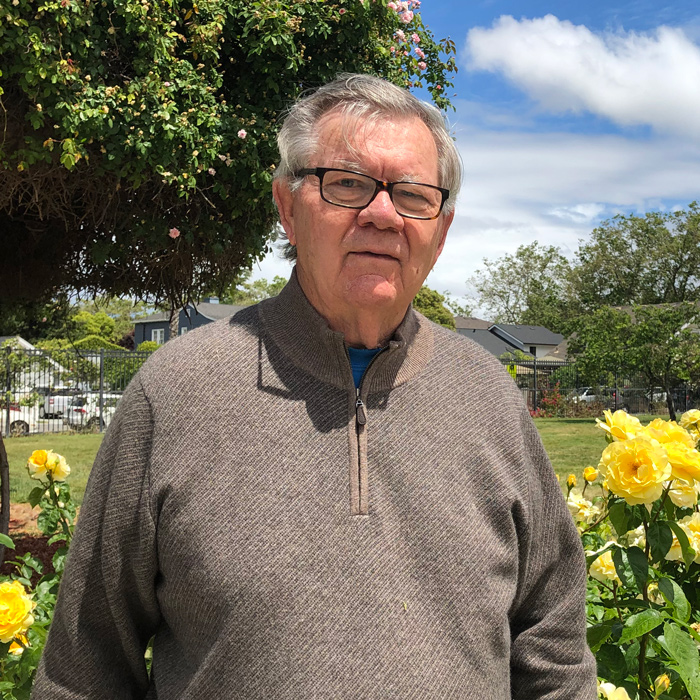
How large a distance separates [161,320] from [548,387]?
31404 mm

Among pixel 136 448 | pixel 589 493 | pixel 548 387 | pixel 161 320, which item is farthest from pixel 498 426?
pixel 161 320

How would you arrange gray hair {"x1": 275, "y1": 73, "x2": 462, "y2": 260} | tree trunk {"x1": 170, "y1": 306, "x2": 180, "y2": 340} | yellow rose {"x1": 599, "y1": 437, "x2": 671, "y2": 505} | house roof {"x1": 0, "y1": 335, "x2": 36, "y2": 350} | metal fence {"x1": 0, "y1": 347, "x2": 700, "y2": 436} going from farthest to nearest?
house roof {"x1": 0, "y1": 335, "x2": 36, "y2": 350} → metal fence {"x1": 0, "y1": 347, "x2": 700, "y2": 436} → tree trunk {"x1": 170, "y1": 306, "x2": 180, "y2": 340} → yellow rose {"x1": 599, "y1": 437, "x2": 671, "y2": 505} → gray hair {"x1": 275, "y1": 73, "x2": 462, "y2": 260}

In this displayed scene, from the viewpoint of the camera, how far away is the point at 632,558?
179 cm

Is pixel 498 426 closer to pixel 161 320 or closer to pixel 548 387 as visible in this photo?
pixel 548 387

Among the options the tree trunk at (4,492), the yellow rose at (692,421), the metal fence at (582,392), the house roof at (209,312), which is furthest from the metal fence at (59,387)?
the house roof at (209,312)

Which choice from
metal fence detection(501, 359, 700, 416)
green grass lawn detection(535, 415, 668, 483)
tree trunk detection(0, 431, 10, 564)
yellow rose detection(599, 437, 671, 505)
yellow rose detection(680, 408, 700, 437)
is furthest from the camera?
metal fence detection(501, 359, 700, 416)

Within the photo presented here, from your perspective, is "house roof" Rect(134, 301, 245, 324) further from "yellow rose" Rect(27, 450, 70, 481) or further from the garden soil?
"yellow rose" Rect(27, 450, 70, 481)

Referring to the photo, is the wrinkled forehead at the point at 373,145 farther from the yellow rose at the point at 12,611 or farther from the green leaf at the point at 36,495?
the green leaf at the point at 36,495

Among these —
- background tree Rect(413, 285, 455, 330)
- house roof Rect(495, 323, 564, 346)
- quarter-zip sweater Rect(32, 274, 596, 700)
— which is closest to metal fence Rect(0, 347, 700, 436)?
quarter-zip sweater Rect(32, 274, 596, 700)

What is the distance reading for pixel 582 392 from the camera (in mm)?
27297

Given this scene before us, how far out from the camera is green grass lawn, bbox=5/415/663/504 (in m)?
10.3

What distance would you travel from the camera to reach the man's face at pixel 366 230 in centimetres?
153

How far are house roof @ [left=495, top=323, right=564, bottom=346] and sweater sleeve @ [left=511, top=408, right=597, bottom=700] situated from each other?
5322cm

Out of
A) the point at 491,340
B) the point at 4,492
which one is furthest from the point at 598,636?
the point at 491,340
